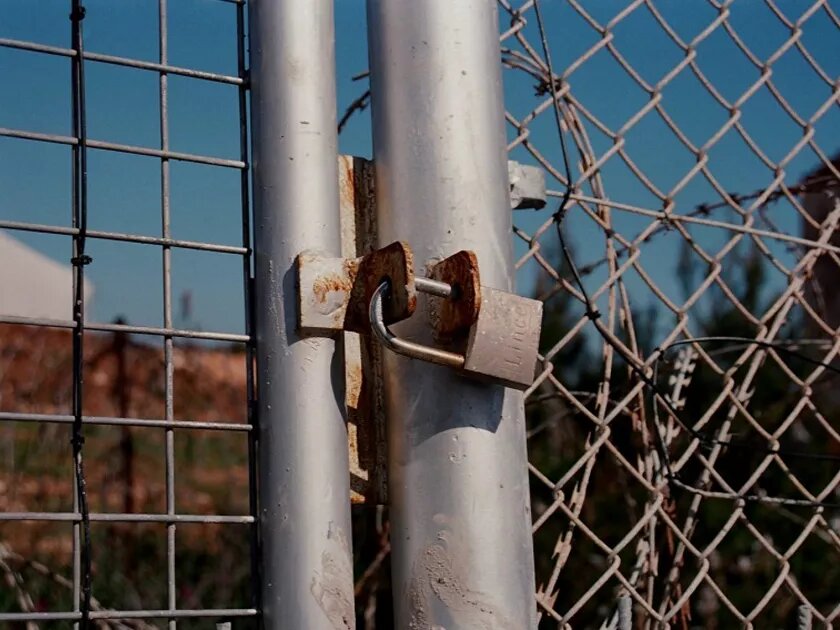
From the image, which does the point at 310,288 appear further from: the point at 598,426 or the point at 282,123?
the point at 598,426

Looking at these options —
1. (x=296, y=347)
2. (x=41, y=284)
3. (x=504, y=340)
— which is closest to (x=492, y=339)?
(x=504, y=340)

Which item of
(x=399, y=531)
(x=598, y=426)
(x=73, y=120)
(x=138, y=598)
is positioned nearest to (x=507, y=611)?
(x=399, y=531)

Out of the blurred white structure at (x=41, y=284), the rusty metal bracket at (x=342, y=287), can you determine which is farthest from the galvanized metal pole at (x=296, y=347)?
the blurred white structure at (x=41, y=284)

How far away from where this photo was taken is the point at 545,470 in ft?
9.83

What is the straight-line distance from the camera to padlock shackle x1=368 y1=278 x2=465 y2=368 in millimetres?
792

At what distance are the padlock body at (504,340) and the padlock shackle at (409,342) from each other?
0.06 feet

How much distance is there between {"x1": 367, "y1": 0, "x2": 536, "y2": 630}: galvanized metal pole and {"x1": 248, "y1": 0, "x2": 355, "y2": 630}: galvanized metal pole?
0.15ft

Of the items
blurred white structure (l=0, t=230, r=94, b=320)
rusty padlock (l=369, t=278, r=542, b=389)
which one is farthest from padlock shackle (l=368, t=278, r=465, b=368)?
blurred white structure (l=0, t=230, r=94, b=320)

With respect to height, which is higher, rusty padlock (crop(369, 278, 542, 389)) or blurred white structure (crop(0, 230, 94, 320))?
blurred white structure (crop(0, 230, 94, 320))

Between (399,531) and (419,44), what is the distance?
0.35 metres

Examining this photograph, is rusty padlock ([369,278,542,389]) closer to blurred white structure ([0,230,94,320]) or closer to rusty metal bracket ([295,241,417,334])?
rusty metal bracket ([295,241,417,334])

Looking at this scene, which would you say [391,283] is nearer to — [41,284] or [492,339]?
[492,339]

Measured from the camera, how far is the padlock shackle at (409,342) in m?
0.79

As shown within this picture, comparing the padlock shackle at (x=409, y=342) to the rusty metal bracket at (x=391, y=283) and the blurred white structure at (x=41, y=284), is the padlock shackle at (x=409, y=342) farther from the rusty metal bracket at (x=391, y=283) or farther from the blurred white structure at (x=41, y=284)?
the blurred white structure at (x=41, y=284)
